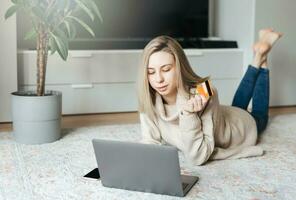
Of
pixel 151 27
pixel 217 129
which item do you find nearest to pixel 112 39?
pixel 151 27

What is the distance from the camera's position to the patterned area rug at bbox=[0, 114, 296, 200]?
1558 mm

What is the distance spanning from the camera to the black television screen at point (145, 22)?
3062mm

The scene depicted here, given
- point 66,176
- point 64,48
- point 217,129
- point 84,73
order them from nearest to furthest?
point 66,176 < point 217,129 < point 64,48 < point 84,73

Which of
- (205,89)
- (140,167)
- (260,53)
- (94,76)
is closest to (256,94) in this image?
(260,53)

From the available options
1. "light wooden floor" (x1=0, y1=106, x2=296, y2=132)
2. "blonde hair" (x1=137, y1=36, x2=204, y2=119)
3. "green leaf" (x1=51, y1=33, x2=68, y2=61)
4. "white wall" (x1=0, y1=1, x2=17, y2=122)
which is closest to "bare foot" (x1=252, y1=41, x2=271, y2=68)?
"light wooden floor" (x1=0, y1=106, x2=296, y2=132)

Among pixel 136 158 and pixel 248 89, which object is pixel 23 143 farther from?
pixel 248 89

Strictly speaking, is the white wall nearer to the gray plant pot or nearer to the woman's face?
the gray plant pot

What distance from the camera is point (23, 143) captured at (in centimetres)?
221

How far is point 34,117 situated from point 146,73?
27.8 inches

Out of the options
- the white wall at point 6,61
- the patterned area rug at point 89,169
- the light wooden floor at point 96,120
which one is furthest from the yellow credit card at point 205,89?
the white wall at point 6,61

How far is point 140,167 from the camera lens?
1524 mm

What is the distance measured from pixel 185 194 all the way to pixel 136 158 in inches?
8.1

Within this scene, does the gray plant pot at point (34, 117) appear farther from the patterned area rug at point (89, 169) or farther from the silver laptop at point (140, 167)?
the silver laptop at point (140, 167)

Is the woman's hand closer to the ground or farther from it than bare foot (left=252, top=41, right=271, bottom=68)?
closer to the ground
